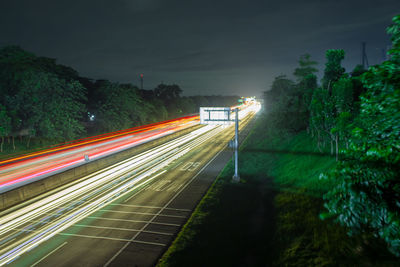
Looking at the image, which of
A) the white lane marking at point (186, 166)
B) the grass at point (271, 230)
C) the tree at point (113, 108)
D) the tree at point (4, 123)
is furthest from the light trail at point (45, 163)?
the grass at point (271, 230)

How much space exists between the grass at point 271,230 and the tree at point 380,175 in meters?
5.35

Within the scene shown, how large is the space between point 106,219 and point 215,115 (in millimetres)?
14102

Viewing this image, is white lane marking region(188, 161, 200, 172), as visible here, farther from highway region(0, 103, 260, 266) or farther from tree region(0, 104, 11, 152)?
tree region(0, 104, 11, 152)

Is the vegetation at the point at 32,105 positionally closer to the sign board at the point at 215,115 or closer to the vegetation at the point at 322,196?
the sign board at the point at 215,115

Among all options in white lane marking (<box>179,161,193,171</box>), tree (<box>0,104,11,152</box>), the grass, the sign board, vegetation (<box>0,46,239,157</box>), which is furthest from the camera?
vegetation (<box>0,46,239,157</box>)

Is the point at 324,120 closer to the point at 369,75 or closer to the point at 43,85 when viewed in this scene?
the point at 369,75

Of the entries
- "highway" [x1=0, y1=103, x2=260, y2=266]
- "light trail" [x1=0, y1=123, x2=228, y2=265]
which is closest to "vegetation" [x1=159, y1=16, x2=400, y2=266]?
"highway" [x1=0, y1=103, x2=260, y2=266]

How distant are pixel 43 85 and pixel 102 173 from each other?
66.5 feet

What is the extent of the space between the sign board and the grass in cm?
561

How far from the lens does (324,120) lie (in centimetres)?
2155

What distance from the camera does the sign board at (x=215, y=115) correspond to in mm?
25033

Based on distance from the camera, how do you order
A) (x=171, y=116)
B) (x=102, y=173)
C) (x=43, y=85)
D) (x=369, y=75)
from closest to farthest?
(x=369, y=75) < (x=102, y=173) < (x=43, y=85) < (x=171, y=116)

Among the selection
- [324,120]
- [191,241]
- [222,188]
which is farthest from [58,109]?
[324,120]

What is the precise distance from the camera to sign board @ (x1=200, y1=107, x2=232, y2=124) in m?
25.0
